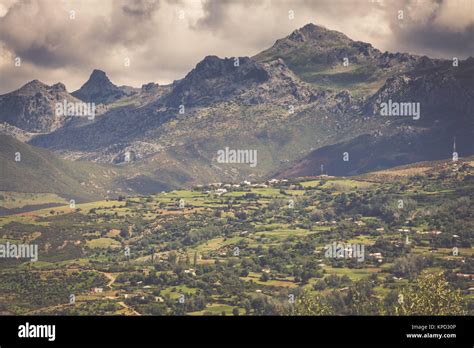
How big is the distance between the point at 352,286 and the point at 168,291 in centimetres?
5244
